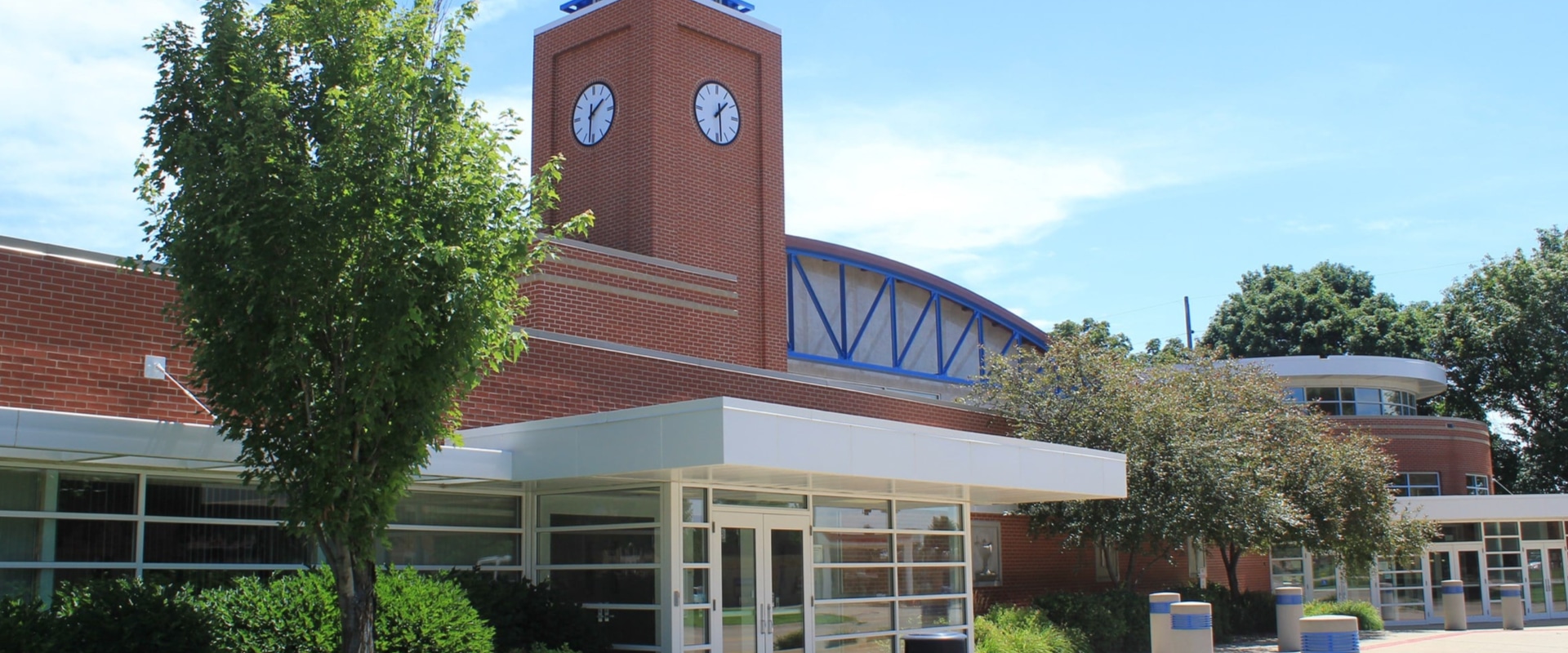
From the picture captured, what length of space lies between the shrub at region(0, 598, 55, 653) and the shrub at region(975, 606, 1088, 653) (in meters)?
13.1

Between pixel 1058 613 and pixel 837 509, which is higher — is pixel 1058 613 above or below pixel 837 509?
below

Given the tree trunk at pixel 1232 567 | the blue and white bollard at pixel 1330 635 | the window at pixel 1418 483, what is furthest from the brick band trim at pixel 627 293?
the window at pixel 1418 483

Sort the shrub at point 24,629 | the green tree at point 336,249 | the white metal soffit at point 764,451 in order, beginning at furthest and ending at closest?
the white metal soffit at point 764,451
the shrub at point 24,629
the green tree at point 336,249

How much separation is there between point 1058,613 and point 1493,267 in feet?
129

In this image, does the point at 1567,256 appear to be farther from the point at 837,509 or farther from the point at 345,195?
the point at 345,195

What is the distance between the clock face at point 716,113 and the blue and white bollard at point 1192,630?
12.2 m

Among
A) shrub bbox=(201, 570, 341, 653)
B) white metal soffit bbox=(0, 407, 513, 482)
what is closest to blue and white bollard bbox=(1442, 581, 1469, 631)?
white metal soffit bbox=(0, 407, 513, 482)

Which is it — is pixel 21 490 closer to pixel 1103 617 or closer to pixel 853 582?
pixel 853 582

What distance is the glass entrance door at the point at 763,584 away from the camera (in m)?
16.2

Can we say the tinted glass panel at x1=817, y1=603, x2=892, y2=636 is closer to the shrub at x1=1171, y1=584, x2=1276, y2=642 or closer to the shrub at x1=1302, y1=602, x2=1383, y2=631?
the shrub at x1=1171, y1=584, x2=1276, y2=642

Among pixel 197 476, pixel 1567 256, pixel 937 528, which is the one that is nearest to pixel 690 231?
pixel 937 528

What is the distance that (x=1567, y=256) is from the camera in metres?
51.4

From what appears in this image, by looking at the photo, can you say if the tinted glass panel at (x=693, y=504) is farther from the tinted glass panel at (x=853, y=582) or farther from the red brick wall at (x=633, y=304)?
the red brick wall at (x=633, y=304)

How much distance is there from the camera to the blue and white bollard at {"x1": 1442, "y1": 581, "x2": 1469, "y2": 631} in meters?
31.0
